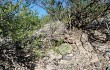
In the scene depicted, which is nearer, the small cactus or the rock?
the rock

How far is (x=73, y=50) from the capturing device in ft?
61.9

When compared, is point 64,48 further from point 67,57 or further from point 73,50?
point 67,57

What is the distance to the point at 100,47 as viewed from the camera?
63.6 ft

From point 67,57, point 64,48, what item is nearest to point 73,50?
point 64,48

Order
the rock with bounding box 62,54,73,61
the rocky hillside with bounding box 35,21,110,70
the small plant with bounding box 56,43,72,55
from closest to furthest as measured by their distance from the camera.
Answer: the rocky hillside with bounding box 35,21,110,70
the rock with bounding box 62,54,73,61
the small plant with bounding box 56,43,72,55

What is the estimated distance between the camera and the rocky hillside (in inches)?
696

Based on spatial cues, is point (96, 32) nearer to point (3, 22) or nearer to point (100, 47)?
point (100, 47)

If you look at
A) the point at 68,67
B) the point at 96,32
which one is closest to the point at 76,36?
the point at 96,32

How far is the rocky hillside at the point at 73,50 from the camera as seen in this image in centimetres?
1768

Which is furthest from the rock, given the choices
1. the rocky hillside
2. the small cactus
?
the small cactus

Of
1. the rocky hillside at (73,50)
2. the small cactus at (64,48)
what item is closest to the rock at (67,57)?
the rocky hillside at (73,50)

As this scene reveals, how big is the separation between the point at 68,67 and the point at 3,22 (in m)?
6.24

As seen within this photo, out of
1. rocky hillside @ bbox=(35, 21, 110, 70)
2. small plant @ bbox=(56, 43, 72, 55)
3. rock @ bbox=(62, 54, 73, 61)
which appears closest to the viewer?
rocky hillside @ bbox=(35, 21, 110, 70)

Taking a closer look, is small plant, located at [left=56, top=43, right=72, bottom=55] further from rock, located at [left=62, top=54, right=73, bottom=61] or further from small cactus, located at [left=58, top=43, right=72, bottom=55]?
rock, located at [left=62, top=54, right=73, bottom=61]
